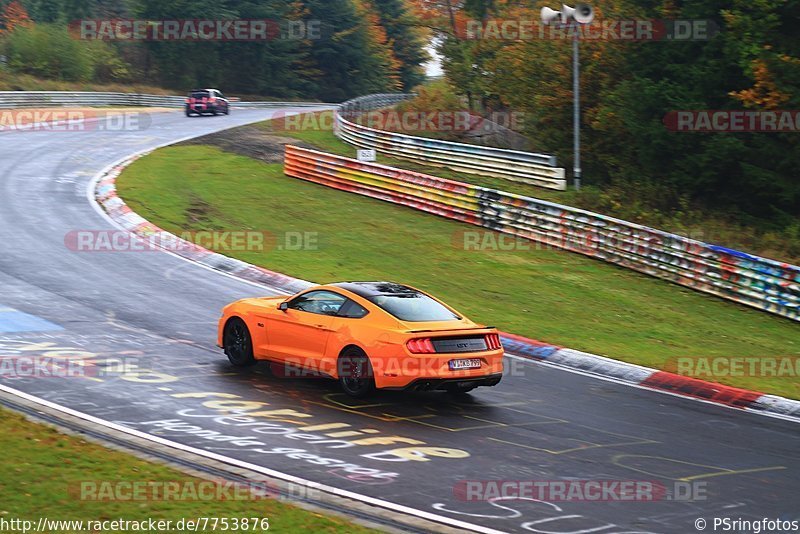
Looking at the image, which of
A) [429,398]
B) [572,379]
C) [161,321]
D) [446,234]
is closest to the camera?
[429,398]

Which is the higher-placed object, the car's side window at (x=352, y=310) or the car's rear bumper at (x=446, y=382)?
the car's side window at (x=352, y=310)

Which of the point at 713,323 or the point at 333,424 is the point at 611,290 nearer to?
the point at 713,323

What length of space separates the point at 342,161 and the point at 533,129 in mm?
8712

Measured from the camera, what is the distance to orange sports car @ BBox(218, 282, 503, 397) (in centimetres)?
1232

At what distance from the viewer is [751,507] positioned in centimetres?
927

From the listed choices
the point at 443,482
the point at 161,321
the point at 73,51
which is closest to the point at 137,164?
the point at 161,321

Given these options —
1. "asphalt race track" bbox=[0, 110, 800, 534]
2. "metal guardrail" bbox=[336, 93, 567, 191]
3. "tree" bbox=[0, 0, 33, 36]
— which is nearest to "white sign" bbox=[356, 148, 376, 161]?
"metal guardrail" bbox=[336, 93, 567, 191]

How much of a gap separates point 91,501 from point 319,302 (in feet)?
18.8

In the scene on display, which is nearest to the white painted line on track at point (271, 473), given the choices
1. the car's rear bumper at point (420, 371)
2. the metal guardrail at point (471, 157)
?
the car's rear bumper at point (420, 371)

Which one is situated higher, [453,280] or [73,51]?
[73,51]

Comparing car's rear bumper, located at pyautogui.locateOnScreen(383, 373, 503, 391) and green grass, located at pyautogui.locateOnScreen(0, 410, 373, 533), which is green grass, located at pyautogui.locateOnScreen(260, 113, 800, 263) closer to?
car's rear bumper, located at pyautogui.locateOnScreen(383, 373, 503, 391)

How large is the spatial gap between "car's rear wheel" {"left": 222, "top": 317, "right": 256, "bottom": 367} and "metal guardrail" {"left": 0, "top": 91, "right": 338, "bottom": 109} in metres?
46.9

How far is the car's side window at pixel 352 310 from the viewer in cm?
1294

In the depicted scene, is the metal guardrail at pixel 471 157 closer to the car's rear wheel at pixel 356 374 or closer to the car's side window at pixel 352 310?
the car's side window at pixel 352 310
